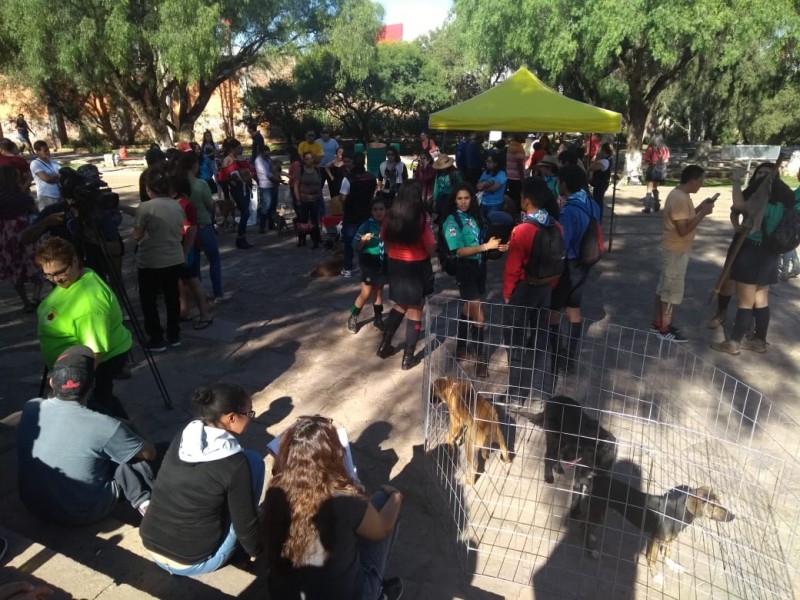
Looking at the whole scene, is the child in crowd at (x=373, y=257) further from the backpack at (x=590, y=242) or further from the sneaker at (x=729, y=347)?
the sneaker at (x=729, y=347)

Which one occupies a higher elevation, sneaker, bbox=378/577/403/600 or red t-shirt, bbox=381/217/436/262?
red t-shirt, bbox=381/217/436/262

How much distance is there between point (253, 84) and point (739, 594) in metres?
31.1

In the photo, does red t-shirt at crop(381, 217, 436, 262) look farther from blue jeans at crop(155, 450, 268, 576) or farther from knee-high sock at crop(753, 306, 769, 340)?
knee-high sock at crop(753, 306, 769, 340)

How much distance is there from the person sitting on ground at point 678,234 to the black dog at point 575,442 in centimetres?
211

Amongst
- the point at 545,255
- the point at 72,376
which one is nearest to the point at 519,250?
the point at 545,255

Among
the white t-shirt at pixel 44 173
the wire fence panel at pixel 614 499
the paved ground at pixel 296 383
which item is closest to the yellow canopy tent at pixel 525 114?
the paved ground at pixel 296 383

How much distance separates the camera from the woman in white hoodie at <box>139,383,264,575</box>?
7.88ft

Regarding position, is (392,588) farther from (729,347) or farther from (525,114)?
(525,114)

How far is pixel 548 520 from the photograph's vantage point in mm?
3332

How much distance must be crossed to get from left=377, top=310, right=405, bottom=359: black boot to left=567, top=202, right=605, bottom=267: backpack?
162cm

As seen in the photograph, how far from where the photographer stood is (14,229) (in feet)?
19.6

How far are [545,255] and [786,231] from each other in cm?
231

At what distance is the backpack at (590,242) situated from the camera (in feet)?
15.5

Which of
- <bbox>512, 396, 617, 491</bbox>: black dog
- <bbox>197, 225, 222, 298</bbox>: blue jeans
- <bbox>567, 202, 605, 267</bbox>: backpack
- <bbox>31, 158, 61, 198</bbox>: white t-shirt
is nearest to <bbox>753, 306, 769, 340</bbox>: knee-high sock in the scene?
<bbox>567, 202, 605, 267</bbox>: backpack
